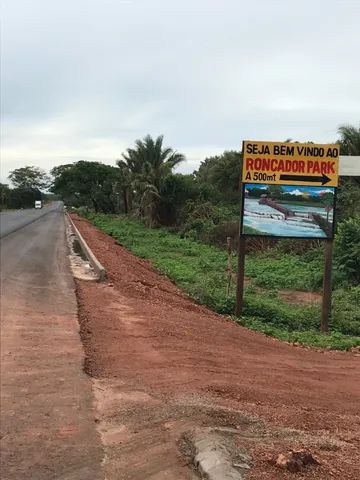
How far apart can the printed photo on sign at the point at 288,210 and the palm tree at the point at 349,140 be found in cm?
1873

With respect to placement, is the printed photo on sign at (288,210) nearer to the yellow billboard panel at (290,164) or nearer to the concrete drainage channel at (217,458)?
the yellow billboard panel at (290,164)

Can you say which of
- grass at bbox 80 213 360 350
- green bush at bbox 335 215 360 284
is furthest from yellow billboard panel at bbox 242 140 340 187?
green bush at bbox 335 215 360 284

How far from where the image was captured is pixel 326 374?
22.2ft

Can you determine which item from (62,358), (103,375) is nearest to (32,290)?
(62,358)

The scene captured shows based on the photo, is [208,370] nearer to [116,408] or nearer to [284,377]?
[284,377]

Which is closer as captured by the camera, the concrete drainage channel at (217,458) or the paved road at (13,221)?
the concrete drainage channel at (217,458)

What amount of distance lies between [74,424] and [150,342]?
291 cm

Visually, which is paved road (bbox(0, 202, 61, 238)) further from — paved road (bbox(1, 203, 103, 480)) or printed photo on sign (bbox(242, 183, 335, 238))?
paved road (bbox(1, 203, 103, 480))

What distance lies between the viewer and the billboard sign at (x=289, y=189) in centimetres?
1070

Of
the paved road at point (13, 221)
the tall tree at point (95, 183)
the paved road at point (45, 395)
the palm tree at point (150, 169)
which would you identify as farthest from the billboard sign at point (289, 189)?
the tall tree at point (95, 183)

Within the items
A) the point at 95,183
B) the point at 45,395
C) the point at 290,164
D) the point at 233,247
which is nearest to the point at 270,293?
the point at 290,164

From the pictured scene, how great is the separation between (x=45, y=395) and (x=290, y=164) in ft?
24.1

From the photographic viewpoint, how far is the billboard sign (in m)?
10.7

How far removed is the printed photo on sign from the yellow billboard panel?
0.15 m
